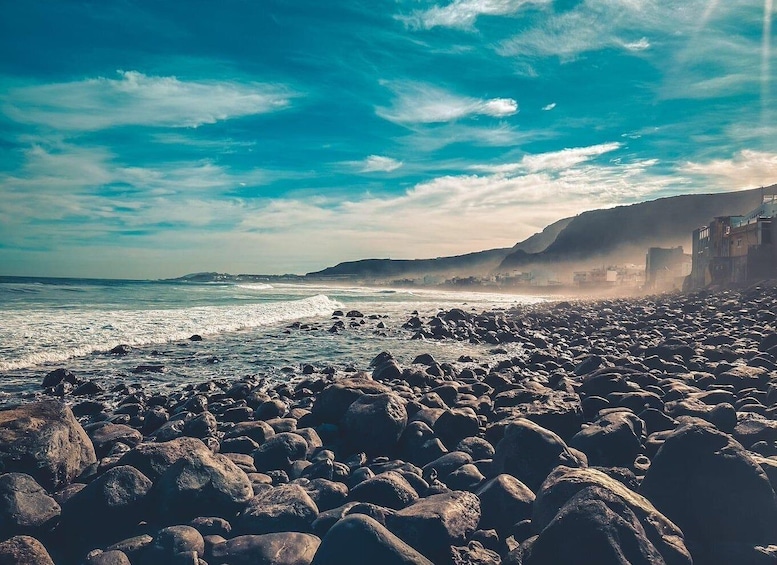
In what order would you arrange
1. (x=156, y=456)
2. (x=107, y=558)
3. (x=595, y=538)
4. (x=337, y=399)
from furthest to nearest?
(x=337, y=399) → (x=156, y=456) → (x=107, y=558) → (x=595, y=538)

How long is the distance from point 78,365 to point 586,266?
12343 centimetres

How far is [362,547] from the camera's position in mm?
2689

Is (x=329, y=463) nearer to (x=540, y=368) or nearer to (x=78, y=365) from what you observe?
(x=540, y=368)

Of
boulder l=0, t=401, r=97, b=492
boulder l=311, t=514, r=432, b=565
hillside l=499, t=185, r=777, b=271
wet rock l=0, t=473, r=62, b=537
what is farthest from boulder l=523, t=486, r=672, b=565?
hillside l=499, t=185, r=777, b=271

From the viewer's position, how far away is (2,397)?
7.80 m

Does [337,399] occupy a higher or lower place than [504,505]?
higher

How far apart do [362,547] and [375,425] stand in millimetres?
2420

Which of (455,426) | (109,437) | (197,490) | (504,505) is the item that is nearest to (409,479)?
(504,505)

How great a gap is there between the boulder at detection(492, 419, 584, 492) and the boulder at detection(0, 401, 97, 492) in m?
3.44

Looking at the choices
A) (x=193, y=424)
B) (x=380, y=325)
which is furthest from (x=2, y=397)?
(x=380, y=325)

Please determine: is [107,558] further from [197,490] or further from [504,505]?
[504,505]

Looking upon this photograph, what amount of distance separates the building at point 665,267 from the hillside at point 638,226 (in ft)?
171

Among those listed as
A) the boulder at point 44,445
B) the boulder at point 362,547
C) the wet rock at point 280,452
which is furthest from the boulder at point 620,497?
the boulder at point 44,445

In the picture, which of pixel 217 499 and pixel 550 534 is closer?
pixel 550 534
